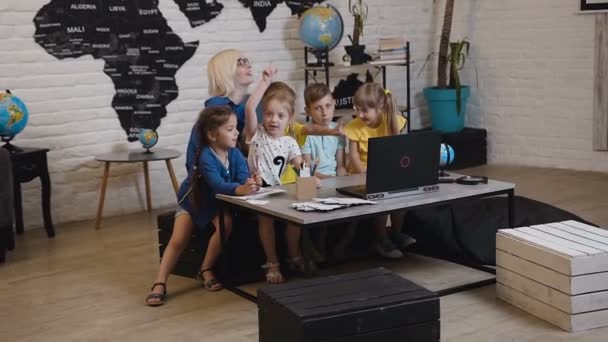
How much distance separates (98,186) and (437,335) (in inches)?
136

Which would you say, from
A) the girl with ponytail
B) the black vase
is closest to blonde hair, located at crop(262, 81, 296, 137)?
the girl with ponytail

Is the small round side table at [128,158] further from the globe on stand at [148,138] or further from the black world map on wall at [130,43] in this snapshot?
the black world map on wall at [130,43]

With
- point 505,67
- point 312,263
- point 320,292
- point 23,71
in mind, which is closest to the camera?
point 320,292

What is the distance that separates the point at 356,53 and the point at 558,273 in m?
3.59

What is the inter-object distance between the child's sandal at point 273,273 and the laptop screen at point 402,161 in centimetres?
64

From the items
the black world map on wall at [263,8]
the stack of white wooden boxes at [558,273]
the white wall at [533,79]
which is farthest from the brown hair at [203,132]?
the white wall at [533,79]

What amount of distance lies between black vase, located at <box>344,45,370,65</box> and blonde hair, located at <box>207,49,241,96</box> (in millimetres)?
2152

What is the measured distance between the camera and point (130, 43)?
6.01 m

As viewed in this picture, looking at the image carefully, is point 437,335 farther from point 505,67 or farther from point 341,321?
point 505,67

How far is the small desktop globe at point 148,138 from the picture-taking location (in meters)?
5.71

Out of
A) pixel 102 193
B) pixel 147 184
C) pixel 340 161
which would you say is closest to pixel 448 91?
pixel 147 184

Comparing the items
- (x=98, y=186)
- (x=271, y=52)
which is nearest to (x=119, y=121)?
(x=98, y=186)

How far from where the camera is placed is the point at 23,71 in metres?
5.60

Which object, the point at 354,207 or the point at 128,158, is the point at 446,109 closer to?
the point at 128,158
